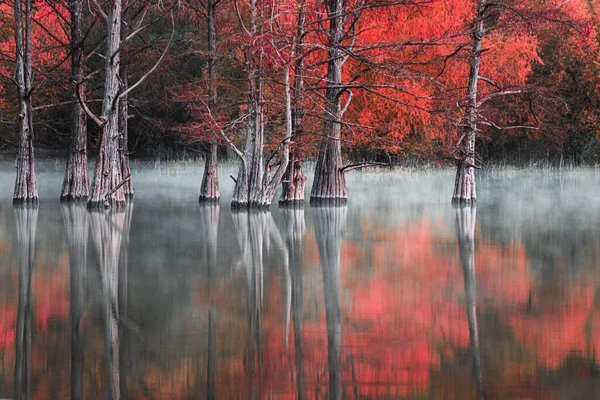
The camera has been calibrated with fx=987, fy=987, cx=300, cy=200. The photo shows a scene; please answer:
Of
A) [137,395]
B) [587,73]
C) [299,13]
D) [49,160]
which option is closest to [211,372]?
[137,395]

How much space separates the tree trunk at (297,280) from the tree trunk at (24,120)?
714 cm

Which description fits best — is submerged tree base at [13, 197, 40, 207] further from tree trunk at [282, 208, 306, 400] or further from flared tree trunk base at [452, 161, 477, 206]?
flared tree trunk base at [452, 161, 477, 206]

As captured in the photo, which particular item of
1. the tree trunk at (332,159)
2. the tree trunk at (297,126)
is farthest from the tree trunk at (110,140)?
the tree trunk at (332,159)

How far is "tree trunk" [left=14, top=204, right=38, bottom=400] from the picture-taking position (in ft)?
21.4

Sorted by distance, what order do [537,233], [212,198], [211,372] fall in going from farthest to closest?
[212,198] → [537,233] → [211,372]

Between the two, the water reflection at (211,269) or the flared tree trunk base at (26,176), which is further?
the flared tree trunk base at (26,176)

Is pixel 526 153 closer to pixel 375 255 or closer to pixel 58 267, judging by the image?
pixel 375 255

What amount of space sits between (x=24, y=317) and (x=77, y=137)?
740 inches

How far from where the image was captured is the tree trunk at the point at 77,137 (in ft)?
86.8

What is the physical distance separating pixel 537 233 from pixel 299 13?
7803 mm

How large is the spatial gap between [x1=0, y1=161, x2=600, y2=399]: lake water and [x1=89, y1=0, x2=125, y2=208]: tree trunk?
3840mm

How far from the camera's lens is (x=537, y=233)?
18.3m

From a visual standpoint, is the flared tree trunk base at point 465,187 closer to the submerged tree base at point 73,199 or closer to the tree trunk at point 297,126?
the tree trunk at point 297,126

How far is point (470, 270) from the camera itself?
1241 centimetres
